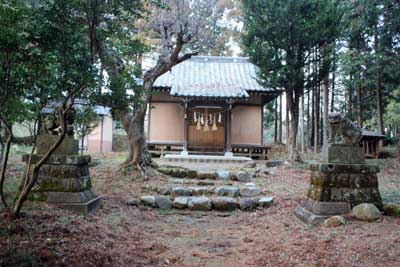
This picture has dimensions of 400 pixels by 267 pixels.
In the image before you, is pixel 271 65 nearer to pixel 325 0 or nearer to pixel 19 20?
pixel 325 0

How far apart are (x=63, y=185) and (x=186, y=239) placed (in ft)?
7.94

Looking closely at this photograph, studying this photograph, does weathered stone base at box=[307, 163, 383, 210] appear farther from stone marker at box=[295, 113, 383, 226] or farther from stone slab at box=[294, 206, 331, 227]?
stone slab at box=[294, 206, 331, 227]

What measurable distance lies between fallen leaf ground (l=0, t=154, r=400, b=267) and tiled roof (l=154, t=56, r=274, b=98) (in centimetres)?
968

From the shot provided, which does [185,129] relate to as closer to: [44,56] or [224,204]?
[224,204]

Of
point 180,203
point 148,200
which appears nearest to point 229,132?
point 180,203

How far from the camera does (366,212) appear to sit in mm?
5340

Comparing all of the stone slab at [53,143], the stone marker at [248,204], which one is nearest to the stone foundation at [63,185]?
the stone slab at [53,143]

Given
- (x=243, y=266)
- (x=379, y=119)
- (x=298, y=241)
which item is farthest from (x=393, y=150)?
(x=243, y=266)

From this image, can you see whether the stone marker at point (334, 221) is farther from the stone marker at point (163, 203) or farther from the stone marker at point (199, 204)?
the stone marker at point (163, 203)

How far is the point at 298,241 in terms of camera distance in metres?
4.76

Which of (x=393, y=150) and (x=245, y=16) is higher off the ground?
(x=245, y=16)

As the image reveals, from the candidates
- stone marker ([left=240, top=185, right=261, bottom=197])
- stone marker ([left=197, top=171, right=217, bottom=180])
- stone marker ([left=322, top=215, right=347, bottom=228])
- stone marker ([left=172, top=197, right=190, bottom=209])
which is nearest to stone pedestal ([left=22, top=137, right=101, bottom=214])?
stone marker ([left=172, top=197, right=190, bottom=209])

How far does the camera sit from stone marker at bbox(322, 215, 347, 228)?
518 centimetres

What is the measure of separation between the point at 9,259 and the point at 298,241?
3.56 meters
